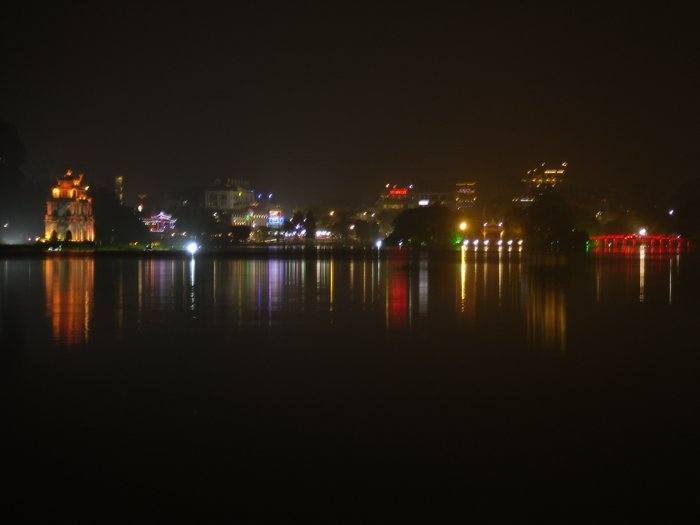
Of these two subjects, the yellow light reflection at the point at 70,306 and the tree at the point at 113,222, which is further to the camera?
the tree at the point at 113,222

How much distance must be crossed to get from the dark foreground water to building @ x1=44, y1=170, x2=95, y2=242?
7619cm

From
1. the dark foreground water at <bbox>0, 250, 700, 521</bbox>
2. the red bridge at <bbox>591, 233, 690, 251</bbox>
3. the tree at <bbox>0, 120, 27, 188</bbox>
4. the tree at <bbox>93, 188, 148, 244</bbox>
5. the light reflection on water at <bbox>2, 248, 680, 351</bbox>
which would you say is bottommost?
the dark foreground water at <bbox>0, 250, 700, 521</bbox>

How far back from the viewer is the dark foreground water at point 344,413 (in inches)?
231

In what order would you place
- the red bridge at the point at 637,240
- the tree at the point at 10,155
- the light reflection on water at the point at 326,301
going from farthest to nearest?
the red bridge at the point at 637,240
the tree at the point at 10,155
the light reflection on water at the point at 326,301

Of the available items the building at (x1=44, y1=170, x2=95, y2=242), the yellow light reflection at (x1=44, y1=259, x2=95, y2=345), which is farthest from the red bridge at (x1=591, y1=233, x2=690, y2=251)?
the yellow light reflection at (x1=44, y1=259, x2=95, y2=345)

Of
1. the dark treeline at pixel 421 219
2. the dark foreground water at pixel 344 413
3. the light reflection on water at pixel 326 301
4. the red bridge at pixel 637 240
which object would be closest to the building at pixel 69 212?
the dark treeline at pixel 421 219

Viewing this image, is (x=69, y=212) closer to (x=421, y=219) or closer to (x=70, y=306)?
(x=421, y=219)

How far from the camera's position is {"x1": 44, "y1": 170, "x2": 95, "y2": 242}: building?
89312 mm

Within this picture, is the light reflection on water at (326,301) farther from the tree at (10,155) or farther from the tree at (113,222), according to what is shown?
the tree at (113,222)

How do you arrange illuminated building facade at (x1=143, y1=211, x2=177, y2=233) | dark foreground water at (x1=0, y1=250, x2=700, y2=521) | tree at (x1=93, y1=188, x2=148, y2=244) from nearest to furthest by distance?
dark foreground water at (x1=0, y1=250, x2=700, y2=521) → tree at (x1=93, y1=188, x2=148, y2=244) → illuminated building facade at (x1=143, y1=211, x2=177, y2=233)

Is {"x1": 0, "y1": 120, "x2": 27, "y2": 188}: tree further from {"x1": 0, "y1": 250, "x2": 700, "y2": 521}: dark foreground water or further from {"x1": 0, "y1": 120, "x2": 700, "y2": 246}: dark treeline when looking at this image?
{"x1": 0, "y1": 250, "x2": 700, "y2": 521}: dark foreground water

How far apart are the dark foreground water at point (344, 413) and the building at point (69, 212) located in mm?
76194

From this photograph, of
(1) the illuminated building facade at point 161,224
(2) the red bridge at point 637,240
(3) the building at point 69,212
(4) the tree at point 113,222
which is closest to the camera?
(3) the building at point 69,212

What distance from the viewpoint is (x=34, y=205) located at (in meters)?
99.6
